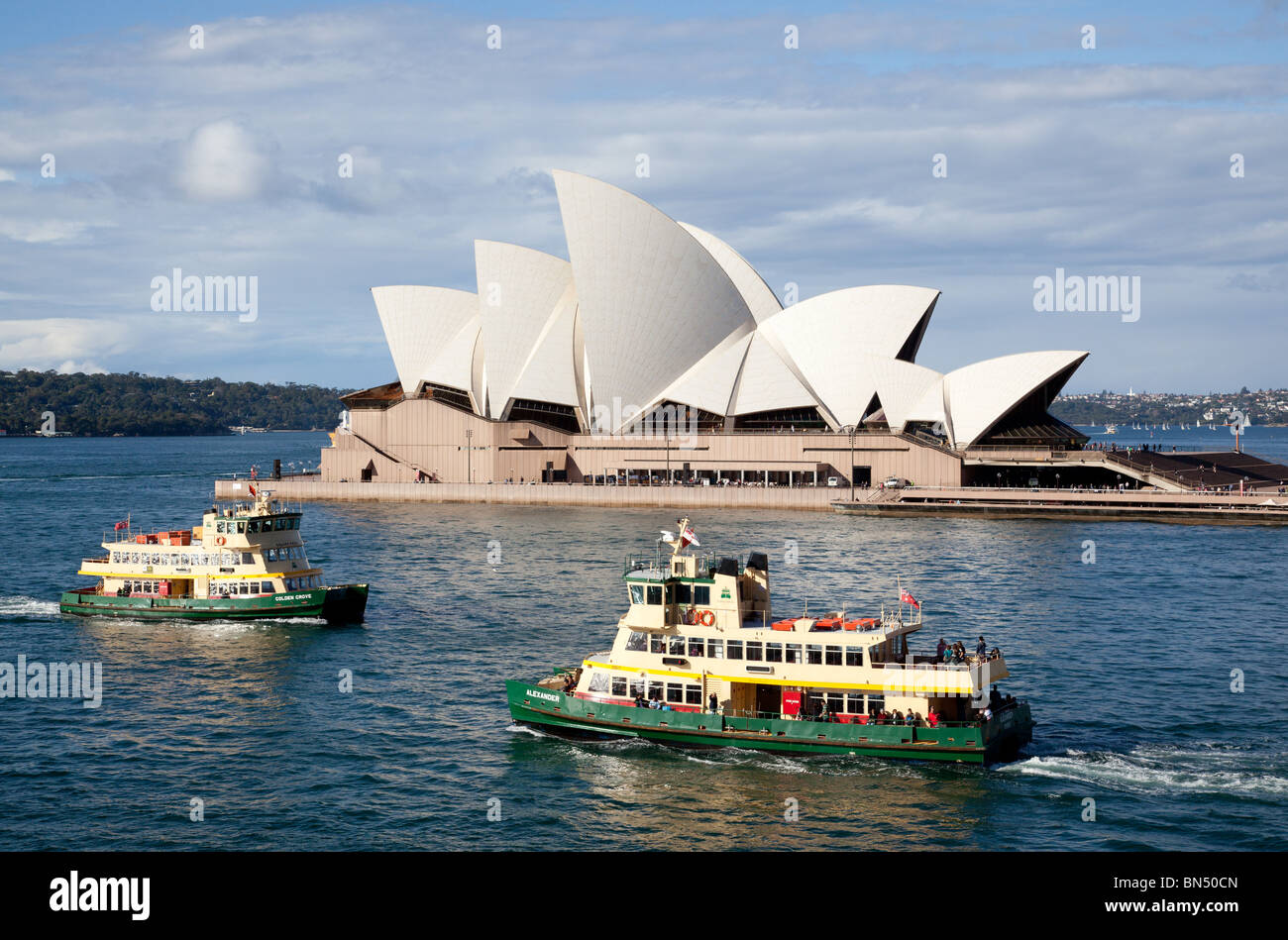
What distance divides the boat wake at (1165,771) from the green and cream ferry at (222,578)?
26.3 meters

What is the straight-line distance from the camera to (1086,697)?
32188 mm

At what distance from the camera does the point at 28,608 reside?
4662 cm

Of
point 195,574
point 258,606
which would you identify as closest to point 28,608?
point 195,574

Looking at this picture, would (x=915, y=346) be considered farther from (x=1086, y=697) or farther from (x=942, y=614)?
(x=1086, y=697)

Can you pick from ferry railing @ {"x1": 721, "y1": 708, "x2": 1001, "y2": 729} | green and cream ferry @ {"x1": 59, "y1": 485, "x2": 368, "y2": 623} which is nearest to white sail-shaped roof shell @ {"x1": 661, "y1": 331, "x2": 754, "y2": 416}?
green and cream ferry @ {"x1": 59, "y1": 485, "x2": 368, "y2": 623}

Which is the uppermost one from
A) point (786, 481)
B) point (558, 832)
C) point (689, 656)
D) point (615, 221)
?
point (615, 221)

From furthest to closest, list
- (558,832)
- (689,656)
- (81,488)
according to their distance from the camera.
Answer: (81,488), (689,656), (558,832)

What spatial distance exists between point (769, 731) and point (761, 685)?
1.30m

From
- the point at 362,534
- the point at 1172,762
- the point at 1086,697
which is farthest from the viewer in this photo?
the point at 362,534

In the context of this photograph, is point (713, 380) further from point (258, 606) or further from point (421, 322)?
point (258, 606)

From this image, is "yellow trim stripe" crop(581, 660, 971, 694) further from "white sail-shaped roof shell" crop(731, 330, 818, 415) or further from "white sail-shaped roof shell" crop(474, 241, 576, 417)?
"white sail-shaped roof shell" crop(474, 241, 576, 417)

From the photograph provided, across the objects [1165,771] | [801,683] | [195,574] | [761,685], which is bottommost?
[1165,771]
